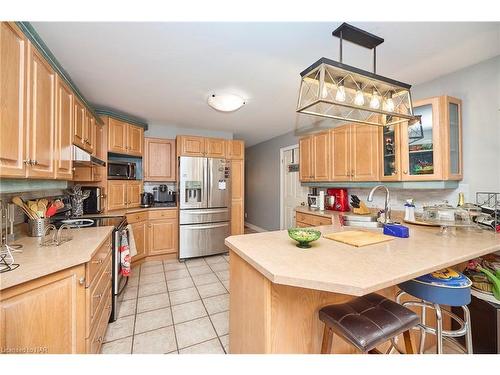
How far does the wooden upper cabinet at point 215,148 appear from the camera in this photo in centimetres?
387

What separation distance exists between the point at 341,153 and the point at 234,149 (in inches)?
77.5

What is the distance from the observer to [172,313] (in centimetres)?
211

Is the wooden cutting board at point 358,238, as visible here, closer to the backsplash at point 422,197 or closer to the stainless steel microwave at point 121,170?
the backsplash at point 422,197

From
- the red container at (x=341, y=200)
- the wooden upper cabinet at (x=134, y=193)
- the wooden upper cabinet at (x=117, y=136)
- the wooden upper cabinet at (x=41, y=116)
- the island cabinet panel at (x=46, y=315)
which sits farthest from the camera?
the wooden upper cabinet at (x=134, y=193)

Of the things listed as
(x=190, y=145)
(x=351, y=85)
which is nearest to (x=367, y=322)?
(x=351, y=85)

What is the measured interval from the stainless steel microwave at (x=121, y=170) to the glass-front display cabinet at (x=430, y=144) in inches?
145

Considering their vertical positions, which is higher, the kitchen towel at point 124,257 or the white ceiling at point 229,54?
the white ceiling at point 229,54

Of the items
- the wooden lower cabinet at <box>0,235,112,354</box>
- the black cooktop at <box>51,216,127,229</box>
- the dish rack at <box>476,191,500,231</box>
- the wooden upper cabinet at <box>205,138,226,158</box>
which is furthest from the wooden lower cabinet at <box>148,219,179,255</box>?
the dish rack at <box>476,191,500,231</box>

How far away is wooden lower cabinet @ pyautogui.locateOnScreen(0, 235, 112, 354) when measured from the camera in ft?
3.10

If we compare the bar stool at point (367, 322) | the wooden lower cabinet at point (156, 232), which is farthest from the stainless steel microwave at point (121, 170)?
the bar stool at point (367, 322)

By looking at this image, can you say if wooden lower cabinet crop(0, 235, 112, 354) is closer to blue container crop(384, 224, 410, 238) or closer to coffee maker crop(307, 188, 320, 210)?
blue container crop(384, 224, 410, 238)

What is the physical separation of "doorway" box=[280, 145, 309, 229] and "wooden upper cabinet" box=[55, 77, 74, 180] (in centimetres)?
352

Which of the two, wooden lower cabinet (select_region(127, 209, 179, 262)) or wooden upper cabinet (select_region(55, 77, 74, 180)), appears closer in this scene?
wooden upper cabinet (select_region(55, 77, 74, 180))
